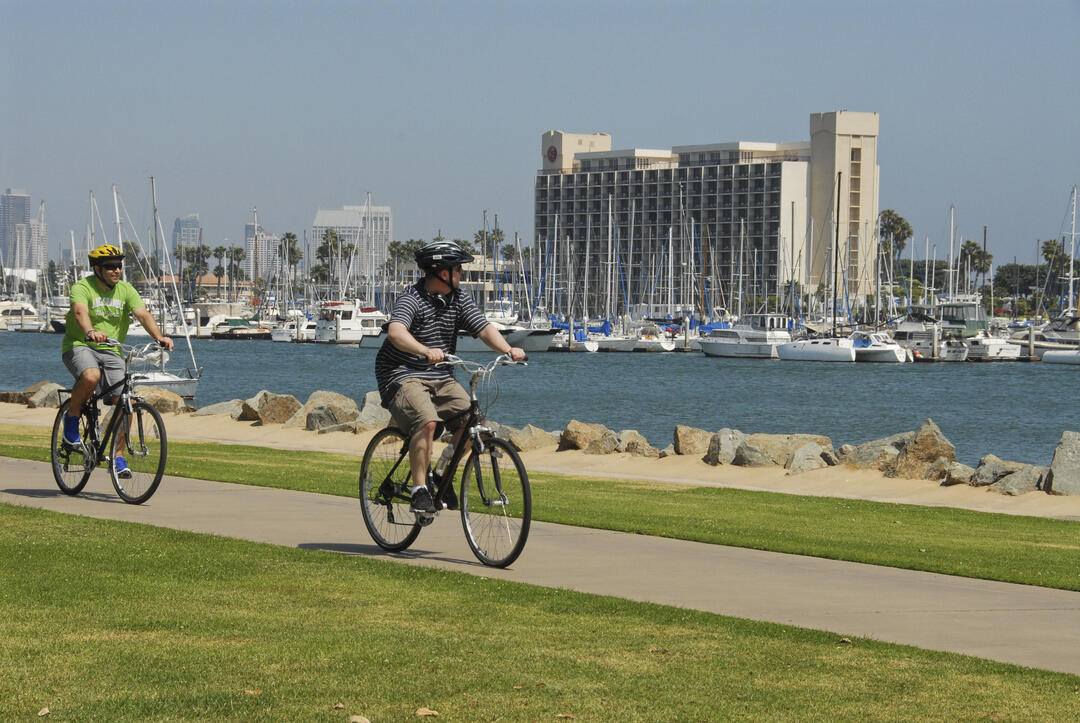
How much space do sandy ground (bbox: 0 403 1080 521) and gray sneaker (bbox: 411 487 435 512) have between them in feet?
33.7

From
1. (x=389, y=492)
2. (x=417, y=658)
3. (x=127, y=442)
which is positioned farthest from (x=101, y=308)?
(x=417, y=658)

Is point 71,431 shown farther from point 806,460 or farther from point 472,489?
point 806,460

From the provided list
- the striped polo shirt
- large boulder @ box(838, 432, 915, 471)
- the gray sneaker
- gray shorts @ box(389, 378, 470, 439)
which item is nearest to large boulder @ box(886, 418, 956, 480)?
large boulder @ box(838, 432, 915, 471)

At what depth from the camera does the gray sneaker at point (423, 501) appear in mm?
9727

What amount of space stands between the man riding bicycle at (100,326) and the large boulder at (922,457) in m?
13.5

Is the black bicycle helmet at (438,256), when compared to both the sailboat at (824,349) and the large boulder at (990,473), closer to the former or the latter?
the large boulder at (990,473)

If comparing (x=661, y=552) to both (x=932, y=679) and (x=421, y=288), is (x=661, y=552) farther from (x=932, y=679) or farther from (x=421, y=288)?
(x=932, y=679)

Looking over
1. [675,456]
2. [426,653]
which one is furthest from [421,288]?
[675,456]

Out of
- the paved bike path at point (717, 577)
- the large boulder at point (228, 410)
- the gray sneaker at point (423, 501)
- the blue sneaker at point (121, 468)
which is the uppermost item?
the gray sneaker at point (423, 501)

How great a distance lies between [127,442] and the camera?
1262 cm

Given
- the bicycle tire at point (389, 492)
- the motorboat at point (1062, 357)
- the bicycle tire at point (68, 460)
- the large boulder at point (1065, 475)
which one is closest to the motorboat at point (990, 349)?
the motorboat at point (1062, 357)

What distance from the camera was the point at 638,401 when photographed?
67.5m

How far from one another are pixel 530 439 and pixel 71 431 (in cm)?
1421

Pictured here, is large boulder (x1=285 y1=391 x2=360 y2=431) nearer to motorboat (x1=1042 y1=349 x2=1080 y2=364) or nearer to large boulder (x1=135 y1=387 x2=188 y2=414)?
large boulder (x1=135 y1=387 x2=188 y2=414)
